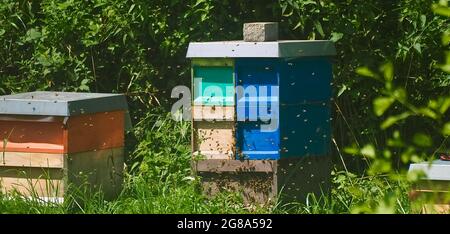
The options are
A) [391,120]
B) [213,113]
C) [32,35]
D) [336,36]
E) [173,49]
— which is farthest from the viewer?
[32,35]

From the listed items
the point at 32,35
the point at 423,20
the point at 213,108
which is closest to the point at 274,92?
the point at 213,108

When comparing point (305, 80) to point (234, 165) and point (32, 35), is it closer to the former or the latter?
point (234, 165)

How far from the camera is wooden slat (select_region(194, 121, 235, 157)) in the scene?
4.95 m

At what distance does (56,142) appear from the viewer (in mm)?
4758

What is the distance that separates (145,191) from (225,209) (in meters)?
0.60

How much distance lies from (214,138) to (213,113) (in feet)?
0.47

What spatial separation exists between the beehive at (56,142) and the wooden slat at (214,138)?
507mm

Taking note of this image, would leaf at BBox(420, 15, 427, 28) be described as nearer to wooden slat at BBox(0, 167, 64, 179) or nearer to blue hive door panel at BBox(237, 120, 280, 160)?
blue hive door panel at BBox(237, 120, 280, 160)

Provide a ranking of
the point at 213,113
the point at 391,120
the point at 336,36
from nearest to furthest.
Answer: the point at 391,120 < the point at 213,113 < the point at 336,36

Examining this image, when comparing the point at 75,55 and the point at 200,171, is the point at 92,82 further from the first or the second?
the point at 200,171

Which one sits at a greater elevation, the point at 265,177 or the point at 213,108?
the point at 213,108

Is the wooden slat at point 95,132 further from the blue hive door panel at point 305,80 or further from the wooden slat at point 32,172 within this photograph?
the blue hive door panel at point 305,80

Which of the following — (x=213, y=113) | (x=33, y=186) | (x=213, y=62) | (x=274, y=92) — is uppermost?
(x=213, y=62)
